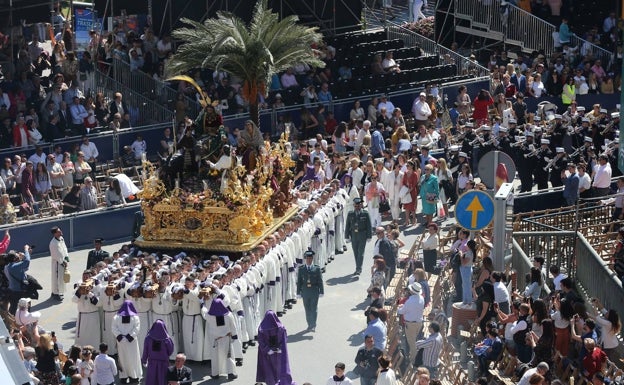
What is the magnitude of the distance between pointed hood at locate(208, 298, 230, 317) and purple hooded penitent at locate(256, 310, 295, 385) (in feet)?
4.43

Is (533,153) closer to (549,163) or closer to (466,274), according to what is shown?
(549,163)

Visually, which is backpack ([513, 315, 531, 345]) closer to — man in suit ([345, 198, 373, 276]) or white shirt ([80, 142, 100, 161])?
man in suit ([345, 198, 373, 276])

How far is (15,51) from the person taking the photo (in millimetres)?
41062

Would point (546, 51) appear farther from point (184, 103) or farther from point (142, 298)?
point (142, 298)

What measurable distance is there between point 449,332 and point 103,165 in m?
13.6

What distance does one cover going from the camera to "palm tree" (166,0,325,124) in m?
38.2

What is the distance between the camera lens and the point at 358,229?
30703 millimetres

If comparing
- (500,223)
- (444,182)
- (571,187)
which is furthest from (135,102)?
(500,223)

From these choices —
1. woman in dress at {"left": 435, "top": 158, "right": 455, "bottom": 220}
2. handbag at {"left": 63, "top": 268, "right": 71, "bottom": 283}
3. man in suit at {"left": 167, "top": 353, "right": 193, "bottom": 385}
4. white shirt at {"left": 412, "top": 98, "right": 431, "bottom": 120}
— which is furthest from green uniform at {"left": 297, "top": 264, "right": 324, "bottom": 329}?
white shirt at {"left": 412, "top": 98, "right": 431, "bottom": 120}

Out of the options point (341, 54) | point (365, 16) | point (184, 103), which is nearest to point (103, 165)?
point (184, 103)

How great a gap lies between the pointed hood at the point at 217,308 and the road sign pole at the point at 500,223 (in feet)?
15.5

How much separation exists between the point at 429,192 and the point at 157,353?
10868 millimetres

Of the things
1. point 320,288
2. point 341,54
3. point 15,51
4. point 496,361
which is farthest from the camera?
point 341,54

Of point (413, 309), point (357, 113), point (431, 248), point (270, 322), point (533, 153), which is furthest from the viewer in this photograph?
point (357, 113)
